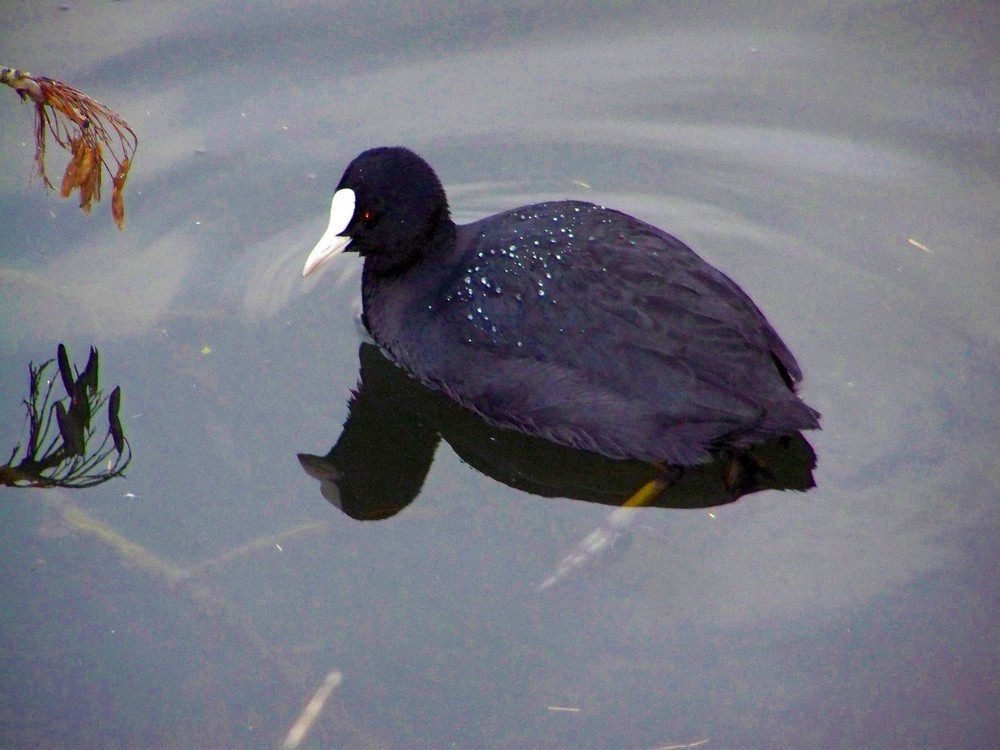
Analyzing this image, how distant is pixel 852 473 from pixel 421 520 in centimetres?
161

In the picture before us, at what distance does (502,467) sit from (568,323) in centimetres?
64

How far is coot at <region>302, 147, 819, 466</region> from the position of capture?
4152mm

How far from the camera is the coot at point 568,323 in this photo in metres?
4.15

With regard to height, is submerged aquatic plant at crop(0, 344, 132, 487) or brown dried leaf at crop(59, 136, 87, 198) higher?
brown dried leaf at crop(59, 136, 87, 198)

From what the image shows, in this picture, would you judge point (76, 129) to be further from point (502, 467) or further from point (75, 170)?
point (502, 467)

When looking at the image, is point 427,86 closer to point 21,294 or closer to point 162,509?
point 21,294

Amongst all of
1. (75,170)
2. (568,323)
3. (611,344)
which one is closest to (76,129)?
(75,170)

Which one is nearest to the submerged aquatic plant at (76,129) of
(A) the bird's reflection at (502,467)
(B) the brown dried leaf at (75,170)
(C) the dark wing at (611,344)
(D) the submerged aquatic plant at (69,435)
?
(B) the brown dried leaf at (75,170)

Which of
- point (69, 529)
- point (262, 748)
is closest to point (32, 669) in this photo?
point (69, 529)

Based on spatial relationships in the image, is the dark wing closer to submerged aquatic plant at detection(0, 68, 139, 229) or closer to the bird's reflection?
the bird's reflection

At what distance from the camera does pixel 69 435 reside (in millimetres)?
4508

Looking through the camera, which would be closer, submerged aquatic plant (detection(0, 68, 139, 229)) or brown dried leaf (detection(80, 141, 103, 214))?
submerged aquatic plant (detection(0, 68, 139, 229))

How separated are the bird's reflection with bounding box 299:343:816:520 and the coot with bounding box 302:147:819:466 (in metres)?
0.10

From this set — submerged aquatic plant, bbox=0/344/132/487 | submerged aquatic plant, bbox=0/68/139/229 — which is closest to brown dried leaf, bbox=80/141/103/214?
submerged aquatic plant, bbox=0/68/139/229
